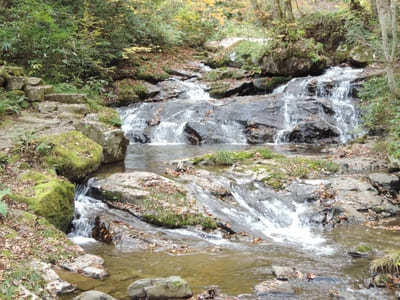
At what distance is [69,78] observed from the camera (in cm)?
1541

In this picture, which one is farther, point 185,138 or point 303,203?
point 185,138

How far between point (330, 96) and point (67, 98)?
10345 mm

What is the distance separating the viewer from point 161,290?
4.63 meters

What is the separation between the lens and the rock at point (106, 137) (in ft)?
34.0

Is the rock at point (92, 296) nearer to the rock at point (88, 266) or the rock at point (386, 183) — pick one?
the rock at point (88, 266)

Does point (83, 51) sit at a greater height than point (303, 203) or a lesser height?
greater

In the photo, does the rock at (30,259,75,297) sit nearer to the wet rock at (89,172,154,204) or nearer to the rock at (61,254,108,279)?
the rock at (61,254,108,279)

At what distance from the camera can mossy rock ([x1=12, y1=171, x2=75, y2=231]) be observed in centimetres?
645

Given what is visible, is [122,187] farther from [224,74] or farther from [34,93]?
[224,74]

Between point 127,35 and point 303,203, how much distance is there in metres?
13.5

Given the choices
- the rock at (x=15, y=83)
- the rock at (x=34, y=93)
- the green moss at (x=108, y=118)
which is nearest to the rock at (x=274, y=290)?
the green moss at (x=108, y=118)

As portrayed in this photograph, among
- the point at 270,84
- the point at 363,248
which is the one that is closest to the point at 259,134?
A: the point at 270,84

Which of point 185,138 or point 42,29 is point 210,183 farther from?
point 42,29

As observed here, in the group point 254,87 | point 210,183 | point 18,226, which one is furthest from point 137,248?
point 254,87
